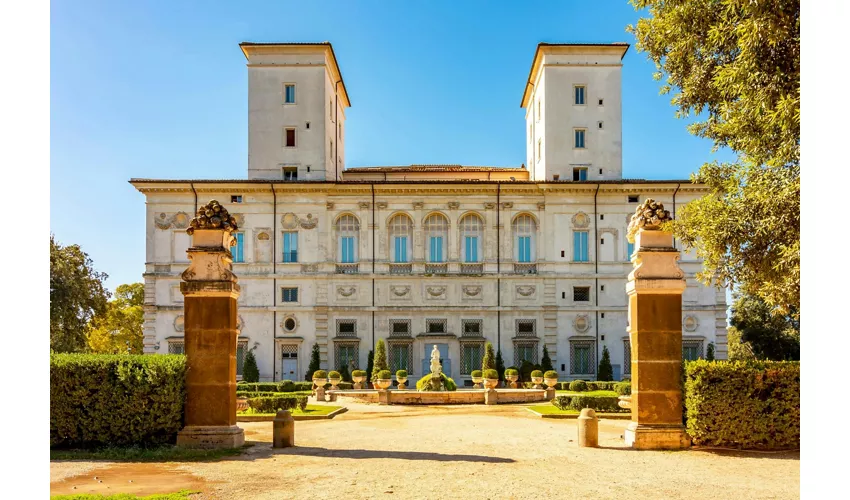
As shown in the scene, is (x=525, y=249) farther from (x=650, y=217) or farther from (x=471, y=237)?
(x=650, y=217)

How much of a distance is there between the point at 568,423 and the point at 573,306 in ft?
77.3

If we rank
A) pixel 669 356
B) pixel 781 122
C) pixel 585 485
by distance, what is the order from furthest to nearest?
pixel 669 356 < pixel 781 122 < pixel 585 485

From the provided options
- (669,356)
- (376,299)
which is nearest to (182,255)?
(376,299)

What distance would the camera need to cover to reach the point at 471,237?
4491 centimetres

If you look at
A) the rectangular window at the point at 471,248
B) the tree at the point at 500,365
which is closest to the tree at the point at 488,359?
the tree at the point at 500,365

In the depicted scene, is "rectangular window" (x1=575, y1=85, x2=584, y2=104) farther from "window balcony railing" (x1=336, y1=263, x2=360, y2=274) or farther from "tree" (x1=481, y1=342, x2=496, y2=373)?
"window balcony railing" (x1=336, y1=263, x2=360, y2=274)

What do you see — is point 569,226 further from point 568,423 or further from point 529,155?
point 568,423

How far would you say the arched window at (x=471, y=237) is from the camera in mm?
44750

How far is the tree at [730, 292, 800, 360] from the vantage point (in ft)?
166

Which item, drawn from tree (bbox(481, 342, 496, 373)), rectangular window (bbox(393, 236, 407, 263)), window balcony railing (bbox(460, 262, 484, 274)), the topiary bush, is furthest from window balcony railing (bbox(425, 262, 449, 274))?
the topiary bush

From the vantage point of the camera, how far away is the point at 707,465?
1240 centimetres

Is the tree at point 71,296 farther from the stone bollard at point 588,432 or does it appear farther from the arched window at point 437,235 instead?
the stone bollard at point 588,432

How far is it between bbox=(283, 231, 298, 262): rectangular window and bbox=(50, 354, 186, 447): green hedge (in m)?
30.2

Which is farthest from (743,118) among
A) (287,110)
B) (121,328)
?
(121,328)
